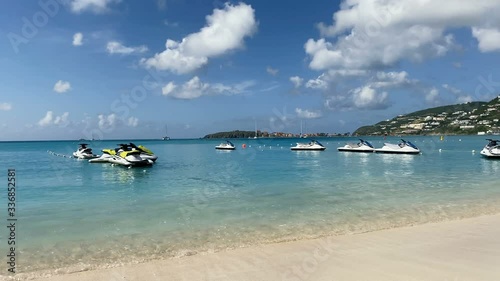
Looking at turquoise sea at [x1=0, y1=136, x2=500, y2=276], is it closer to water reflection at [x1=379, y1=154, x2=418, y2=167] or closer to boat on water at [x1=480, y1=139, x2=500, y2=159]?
water reflection at [x1=379, y1=154, x2=418, y2=167]

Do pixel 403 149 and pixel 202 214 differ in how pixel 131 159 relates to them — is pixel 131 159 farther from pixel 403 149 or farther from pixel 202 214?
pixel 403 149

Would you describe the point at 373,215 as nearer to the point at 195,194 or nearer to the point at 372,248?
the point at 372,248

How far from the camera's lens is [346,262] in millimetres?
8773

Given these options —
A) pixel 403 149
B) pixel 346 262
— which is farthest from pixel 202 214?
pixel 403 149

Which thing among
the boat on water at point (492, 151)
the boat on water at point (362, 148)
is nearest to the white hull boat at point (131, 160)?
the boat on water at point (362, 148)

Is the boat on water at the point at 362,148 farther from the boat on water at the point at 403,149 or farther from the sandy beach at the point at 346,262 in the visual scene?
the sandy beach at the point at 346,262

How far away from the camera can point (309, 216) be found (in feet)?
49.2

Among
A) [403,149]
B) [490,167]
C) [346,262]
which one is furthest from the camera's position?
[403,149]

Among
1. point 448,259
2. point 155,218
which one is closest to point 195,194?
point 155,218

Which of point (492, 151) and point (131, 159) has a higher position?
point (492, 151)

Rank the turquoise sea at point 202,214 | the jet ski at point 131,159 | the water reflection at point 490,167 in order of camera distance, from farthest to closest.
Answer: the jet ski at point 131,159 → the water reflection at point 490,167 → the turquoise sea at point 202,214

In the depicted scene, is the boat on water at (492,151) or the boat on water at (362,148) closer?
the boat on water at (492,151)

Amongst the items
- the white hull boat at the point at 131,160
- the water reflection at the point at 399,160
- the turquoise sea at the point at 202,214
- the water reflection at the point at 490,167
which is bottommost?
the water reflection at the point at 399,160

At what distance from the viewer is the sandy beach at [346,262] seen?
26.2ft
